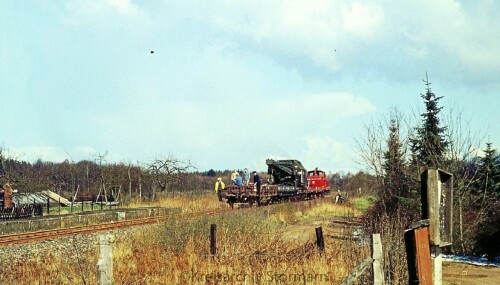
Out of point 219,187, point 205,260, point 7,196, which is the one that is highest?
point 219,187

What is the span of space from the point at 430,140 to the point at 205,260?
41.1 feet

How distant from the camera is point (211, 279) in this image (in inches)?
396

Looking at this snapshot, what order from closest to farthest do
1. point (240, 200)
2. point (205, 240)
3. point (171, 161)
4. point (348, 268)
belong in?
→ point (348, 268), point (205, 240), point (240, 200), point (171, 161)

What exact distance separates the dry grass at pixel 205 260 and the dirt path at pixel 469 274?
9.98 ft

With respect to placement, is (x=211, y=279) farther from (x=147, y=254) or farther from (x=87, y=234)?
(x=87, y=234)

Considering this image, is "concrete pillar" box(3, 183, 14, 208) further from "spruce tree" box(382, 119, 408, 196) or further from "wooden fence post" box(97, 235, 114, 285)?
"wooden fence post" box(97, 235, 114, 285)

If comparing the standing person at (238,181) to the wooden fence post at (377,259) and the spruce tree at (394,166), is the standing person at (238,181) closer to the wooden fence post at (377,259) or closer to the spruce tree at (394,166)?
the spruce tree at (394,166)

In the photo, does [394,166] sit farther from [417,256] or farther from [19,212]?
[417,256]

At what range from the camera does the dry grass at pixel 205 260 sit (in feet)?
32.6

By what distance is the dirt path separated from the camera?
12.5 m

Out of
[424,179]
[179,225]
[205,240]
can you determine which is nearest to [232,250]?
[205,240]

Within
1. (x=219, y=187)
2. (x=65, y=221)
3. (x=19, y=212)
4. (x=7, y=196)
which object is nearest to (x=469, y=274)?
(x=65, y=221)

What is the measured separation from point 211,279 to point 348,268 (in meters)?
2.63

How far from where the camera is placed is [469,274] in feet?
44.9
